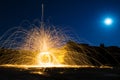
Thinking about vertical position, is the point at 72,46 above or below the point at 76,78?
above

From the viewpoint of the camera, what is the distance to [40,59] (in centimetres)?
4597

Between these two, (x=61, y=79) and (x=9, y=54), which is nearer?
(x=61, y=79)

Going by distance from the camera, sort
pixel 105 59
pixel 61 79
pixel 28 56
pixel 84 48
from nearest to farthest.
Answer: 1. pixel 61 79
2. pixel 28 56
3. pixel 105 59
4. pixel 84 48

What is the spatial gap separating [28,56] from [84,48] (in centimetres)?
3297

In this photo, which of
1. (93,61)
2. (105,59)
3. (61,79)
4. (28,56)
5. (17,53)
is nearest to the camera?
(61,79)

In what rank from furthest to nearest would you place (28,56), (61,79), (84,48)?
(84,48)
(28,56)
(61,79)

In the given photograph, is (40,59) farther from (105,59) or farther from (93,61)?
(105,59)

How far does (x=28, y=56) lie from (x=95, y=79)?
5000 centimetres

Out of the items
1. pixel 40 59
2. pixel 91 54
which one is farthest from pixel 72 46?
pixel 40 59

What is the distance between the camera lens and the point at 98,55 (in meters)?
92.1

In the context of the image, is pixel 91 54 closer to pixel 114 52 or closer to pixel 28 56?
pixel 114 52

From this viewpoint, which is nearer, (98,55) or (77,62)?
(77,62)

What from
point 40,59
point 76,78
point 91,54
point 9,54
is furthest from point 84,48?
point 76,78

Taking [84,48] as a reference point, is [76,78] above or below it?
below
